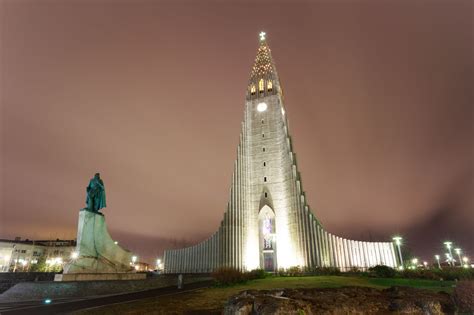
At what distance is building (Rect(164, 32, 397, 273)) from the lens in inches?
1209

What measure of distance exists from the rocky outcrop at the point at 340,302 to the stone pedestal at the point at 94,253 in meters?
12.4

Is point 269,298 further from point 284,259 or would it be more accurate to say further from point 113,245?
point 284,259

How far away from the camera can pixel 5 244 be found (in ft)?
208

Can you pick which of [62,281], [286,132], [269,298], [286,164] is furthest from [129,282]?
[286,132]

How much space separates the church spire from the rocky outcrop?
3489 centimetres

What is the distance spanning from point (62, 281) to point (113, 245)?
15.2 feet

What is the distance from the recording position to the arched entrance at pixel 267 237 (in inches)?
1368

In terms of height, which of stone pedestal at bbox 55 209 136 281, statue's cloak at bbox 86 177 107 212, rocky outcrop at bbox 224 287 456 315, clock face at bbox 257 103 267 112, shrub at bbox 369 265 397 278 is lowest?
shrub at bbox 369 265 397 278

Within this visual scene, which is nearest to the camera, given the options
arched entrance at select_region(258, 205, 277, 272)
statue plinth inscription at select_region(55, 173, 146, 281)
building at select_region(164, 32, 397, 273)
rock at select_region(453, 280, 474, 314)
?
rock at select_region(453, 280, 474, 314)

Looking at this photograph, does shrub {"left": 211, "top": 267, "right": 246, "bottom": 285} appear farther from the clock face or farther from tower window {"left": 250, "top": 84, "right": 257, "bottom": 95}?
tower window {"left": 250, "top": 84, "right": 257, "bottom": 95}

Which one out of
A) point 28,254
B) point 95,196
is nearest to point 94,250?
point 95,196

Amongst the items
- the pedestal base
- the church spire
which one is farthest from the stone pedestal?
the church spire

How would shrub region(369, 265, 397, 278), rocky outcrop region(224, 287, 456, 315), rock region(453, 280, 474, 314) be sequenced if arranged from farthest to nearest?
1. shrub region(369, 265, 397, 278)
2. rock region(453, 280, 474, 314)
3. rocky outcrop region(224, 287, 456, 315)

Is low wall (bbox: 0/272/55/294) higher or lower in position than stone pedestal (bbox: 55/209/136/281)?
lower
